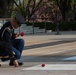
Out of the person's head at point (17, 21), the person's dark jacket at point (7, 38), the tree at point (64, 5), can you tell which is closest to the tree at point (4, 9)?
the tree at point (64, 5)

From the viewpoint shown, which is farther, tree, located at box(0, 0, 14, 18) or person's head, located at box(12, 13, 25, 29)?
tree, located at box(0, 0, 14, 18)

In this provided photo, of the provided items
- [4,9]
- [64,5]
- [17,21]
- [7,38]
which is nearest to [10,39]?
[7,38]

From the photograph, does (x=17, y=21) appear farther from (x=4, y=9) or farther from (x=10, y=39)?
(x=4, y=9)

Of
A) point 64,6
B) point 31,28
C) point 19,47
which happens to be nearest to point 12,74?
point 19,47

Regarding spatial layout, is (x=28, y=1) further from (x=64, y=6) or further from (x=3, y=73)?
(x=3, y=73)

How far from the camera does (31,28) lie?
37.2 metres

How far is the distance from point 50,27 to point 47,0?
15.4m

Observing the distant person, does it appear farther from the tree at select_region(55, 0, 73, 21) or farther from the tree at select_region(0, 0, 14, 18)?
the tree at select_region(55, 0, 73, 21)

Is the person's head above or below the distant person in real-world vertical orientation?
Result: above

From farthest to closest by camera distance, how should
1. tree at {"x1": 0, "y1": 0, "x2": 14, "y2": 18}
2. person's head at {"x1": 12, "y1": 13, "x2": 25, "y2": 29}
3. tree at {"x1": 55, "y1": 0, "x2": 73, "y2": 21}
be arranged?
tree at {"x1": 55, "y1": 0, "x2": 73, "y2": 21} → tree at {"x1": 0, "y1": 0, "x2": 14, "y2": 18} → person's head at {"x1": 12, "y1": 13, "x2": 25, "y2": 29}

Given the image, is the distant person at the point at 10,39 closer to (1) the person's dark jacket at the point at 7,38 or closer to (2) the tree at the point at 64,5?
(1) the person's dark jacket at the point at 7,38

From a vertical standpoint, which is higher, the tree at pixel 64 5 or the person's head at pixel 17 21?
the person's head at pixel 17 21

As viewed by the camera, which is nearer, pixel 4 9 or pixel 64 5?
pixel 4 9

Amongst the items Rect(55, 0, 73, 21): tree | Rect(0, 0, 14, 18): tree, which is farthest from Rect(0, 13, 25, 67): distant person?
Rect(55, 0, 73, 21): tree
